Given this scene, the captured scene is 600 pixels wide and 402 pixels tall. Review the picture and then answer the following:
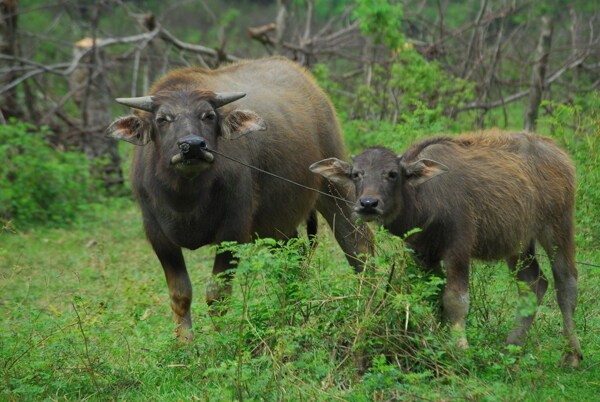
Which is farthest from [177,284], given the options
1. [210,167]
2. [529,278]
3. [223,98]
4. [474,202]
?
[529,278]

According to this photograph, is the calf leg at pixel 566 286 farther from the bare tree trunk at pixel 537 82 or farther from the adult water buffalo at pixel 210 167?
the bare tree trunk at pixel 537 82

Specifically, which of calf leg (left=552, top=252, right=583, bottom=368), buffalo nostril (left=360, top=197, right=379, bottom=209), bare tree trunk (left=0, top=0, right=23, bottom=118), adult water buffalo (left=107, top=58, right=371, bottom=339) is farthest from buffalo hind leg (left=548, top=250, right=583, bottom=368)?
bare tree trunk (left=0, top=0, right=23, bottom=118)

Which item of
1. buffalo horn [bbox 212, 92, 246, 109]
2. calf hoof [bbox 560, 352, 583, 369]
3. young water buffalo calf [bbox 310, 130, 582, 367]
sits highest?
buffalo horn [bbox 212, 92, 246, 109]

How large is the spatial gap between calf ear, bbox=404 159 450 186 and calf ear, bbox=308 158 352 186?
427 millimetres

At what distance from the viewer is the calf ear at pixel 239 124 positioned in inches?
228

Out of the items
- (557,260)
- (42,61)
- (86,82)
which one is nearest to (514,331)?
(557,260)

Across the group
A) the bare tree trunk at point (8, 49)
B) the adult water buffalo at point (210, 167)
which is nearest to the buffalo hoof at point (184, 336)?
the adult water buffalo at point (210, 167)

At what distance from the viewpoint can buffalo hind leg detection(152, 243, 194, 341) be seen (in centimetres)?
597

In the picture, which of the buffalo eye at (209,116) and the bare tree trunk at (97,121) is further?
the bare tree trunk at (97,121)

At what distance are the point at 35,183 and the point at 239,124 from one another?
659 centimetres

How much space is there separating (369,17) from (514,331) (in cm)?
665

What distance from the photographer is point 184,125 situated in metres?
5.43

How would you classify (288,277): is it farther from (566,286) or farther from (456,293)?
Answer: (566,286)

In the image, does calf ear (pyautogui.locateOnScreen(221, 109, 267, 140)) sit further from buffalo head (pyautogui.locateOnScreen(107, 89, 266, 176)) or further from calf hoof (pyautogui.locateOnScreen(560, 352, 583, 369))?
calf hoof (pyautogui.locateOnScreen(560, 352, 583, 369))
